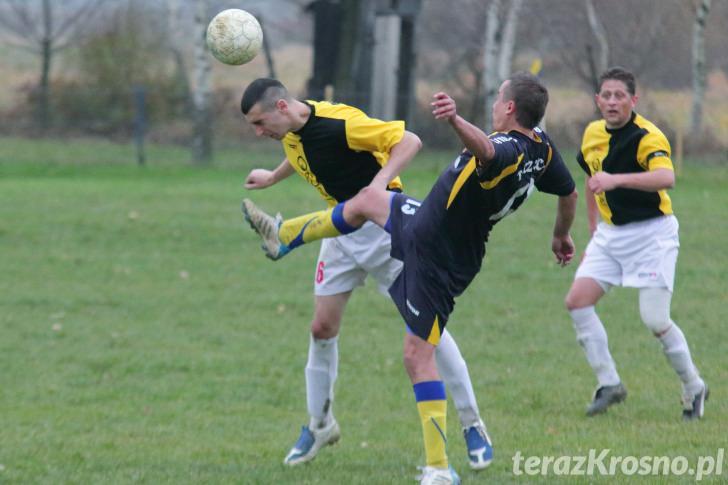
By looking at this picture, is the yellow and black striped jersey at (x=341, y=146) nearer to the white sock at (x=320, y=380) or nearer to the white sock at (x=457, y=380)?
the white sock at (x=320, y=380)

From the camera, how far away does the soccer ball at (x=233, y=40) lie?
604 cm

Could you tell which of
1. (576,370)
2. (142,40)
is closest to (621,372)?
(576,370)

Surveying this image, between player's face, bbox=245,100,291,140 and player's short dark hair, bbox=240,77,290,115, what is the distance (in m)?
0.02

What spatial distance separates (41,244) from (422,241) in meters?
9.87

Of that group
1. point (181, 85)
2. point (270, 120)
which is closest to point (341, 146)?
point (270, 120)

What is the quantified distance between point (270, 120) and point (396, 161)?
64 cm

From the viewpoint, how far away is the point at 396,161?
5.62 m

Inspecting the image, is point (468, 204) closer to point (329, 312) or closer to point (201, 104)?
point (329, 312)

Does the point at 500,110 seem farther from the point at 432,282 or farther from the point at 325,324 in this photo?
the point at 325,324

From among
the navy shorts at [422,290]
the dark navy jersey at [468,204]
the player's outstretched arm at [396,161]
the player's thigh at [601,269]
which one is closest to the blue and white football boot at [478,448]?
the navy shorts at [422,290]

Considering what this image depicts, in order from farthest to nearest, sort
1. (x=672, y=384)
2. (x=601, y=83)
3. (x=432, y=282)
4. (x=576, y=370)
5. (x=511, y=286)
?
(x=511, y=286)
(x=576, y=370)
(x=672, y=384)
(x=601, y=83)
(x=432, y=282)

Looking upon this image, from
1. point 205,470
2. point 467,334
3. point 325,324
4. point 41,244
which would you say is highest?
point 325,324

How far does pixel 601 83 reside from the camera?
703 cm

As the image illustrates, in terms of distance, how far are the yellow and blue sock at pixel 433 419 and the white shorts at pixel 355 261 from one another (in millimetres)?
893
